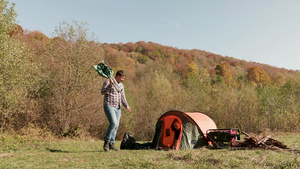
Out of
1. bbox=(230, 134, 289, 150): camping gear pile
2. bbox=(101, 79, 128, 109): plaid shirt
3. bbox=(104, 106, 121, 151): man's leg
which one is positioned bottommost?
bbox=(230, 134, 289, 150): camping gear pile

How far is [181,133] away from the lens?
6711 millimetres

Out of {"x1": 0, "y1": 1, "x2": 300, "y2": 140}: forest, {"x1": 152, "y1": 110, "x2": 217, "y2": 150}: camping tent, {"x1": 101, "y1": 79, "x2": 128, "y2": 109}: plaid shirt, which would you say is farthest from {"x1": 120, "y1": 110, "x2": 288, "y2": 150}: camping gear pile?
{"x1": 0, "y1": 1, "x2": 300, "y2": 140}: forest

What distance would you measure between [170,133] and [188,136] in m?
0.59

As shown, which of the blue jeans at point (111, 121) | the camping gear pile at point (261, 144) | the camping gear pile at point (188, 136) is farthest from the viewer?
the camping gear pile at point (188, 136)

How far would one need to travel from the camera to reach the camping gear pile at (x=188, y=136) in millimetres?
6446

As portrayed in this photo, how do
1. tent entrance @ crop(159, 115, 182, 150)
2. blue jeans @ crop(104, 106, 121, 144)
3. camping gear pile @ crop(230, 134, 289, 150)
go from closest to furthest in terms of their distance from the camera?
blue jeans @ crop(104, 106, 121, 144), camping gear pile @ crop(230, 134, 289, 150), tent entrance @ crop(159, 115, 182, 150)

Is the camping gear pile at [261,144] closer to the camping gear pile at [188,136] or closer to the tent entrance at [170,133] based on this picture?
→ the camping gear pile at [188,136]

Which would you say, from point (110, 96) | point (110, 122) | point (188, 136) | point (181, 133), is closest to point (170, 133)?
point (181, 133)

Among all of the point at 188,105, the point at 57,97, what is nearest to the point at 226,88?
the point at 188,105

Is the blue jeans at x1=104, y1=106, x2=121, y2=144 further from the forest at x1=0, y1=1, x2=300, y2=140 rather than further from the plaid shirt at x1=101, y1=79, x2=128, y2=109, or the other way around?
the forest at x1=0, y1=1, x2=300, y2=140

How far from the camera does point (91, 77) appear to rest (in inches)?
525

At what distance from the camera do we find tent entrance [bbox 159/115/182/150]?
6.67m

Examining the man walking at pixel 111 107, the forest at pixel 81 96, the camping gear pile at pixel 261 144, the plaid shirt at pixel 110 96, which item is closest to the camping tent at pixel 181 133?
the camping gear pile at pixel 261 144

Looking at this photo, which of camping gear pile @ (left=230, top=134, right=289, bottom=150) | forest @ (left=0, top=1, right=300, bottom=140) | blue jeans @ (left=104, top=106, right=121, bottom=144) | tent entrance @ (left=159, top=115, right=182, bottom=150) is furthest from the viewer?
forest @ (left=0, top=1, right=300, bottom=140)
